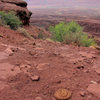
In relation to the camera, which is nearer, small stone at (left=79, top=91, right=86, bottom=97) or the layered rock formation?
small stone at (left=79, top=91, right=86, bottom=97)

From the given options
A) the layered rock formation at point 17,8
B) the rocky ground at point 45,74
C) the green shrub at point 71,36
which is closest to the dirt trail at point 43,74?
the rocky ground at point 45,74

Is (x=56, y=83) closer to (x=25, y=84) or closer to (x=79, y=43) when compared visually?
(x=25, y=84)

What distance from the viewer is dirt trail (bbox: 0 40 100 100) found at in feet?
11.1

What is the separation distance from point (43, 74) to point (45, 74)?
43 millimetres

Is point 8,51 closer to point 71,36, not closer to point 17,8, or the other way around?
point 71,36

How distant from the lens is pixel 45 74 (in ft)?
13.6

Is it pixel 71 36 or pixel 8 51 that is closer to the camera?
pixel 8 51

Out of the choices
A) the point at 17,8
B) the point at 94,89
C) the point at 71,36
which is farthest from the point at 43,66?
the point at 17,8

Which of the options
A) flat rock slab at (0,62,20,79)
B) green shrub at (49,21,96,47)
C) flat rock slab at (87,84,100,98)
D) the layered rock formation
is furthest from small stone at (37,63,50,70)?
the layered rock formation

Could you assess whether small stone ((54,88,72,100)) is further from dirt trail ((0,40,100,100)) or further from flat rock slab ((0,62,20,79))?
flat rock slab ((0,62,20,79))

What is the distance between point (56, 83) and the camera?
3.78 metres

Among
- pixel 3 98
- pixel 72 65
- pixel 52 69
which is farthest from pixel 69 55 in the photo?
pixel 3 98

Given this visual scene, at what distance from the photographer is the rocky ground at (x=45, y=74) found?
11.1 feet

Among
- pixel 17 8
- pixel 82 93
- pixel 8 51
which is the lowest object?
pixel 82 93
